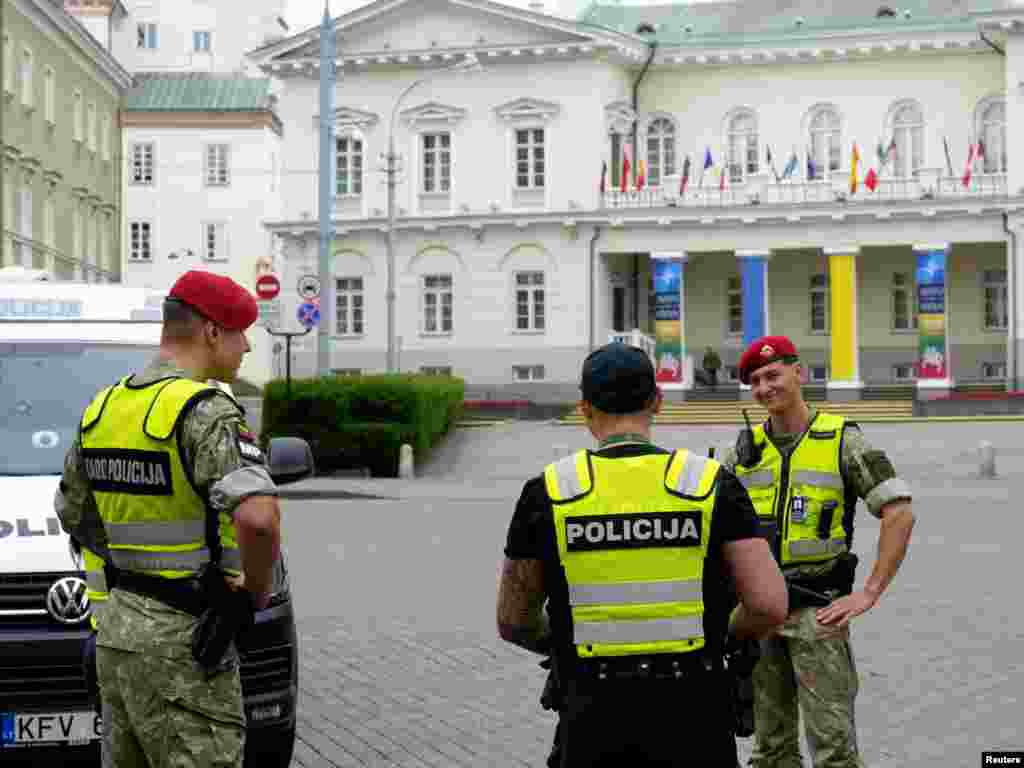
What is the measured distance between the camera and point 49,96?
56.5 m

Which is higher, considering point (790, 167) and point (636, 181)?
point (636, 181)

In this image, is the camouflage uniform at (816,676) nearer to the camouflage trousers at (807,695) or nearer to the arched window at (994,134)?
the camouflage trousers at (807,695)

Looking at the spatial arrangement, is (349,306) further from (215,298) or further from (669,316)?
(215,298)

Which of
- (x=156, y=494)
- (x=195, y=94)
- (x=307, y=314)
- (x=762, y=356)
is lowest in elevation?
(x=156, y=494)

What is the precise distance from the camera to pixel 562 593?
4.71 metres

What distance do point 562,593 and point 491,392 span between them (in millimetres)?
49737

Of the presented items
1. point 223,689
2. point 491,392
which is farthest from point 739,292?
point 223,689

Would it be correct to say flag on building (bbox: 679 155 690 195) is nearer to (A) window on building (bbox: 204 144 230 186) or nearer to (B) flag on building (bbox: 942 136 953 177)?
(B) flag on building (bbox: 942 136 953 177)

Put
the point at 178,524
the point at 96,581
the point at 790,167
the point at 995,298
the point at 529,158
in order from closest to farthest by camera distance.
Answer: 1. the point at 178,524
2. the point at 96,581
3. the point at 790,167
4. the point at 995,298
5. the point at 529,158

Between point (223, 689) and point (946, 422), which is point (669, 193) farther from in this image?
point (223, 689)

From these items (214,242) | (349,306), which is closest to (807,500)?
(349,306)

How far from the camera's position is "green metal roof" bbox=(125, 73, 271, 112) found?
260ft

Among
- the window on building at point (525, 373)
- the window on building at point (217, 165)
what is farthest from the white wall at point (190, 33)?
the window on building at point (525, 373)

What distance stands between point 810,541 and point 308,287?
25.5 metres
